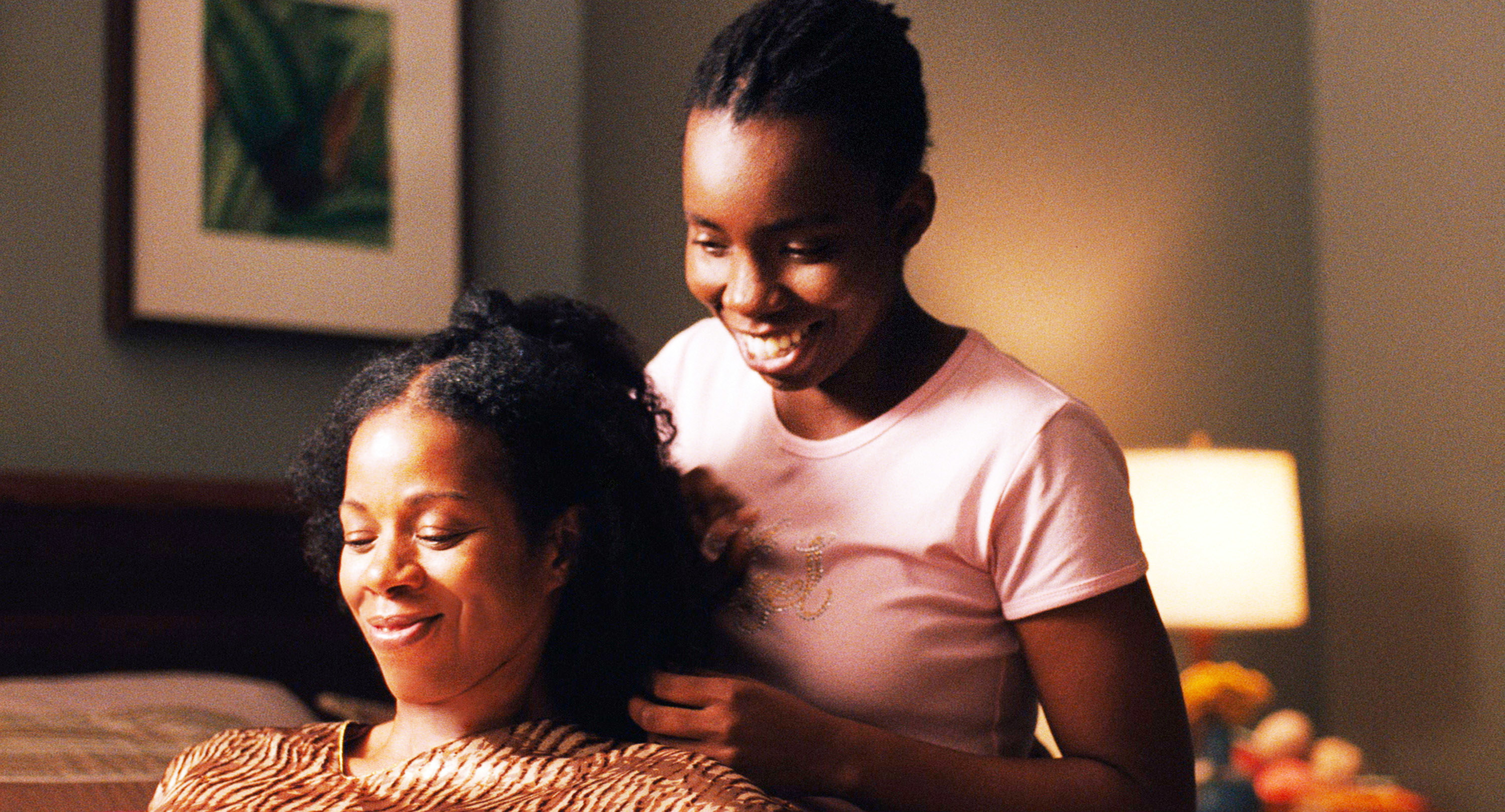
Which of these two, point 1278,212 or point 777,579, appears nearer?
point 777,579

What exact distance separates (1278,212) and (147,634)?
95.6 inches

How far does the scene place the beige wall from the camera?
207cm

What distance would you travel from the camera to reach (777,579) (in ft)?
3.67

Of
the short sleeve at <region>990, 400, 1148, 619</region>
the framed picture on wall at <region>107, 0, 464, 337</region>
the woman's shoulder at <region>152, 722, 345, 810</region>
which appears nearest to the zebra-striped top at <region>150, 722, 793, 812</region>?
the woman's shoulder at <region>152, 722, 345, 810</region>

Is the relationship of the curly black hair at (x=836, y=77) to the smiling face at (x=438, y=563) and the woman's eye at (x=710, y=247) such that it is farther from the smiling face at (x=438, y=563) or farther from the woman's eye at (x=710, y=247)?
the smiling face at (x=438, y=563)

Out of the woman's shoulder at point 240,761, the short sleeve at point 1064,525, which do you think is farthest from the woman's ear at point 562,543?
the short sleeve at point 1064,525

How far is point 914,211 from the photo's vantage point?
1.07m

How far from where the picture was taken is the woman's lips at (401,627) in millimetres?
959

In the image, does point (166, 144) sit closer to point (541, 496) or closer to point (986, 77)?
point (986, 77)

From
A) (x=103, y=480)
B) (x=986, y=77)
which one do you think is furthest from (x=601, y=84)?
(x=103, y=480)

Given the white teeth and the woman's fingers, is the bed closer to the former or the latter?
the woman's fingers

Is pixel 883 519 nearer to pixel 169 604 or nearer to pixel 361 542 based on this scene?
pixel 361 542

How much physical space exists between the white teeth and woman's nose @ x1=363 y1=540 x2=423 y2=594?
0.94 feet

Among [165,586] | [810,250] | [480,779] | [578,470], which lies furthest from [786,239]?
[165,586]
